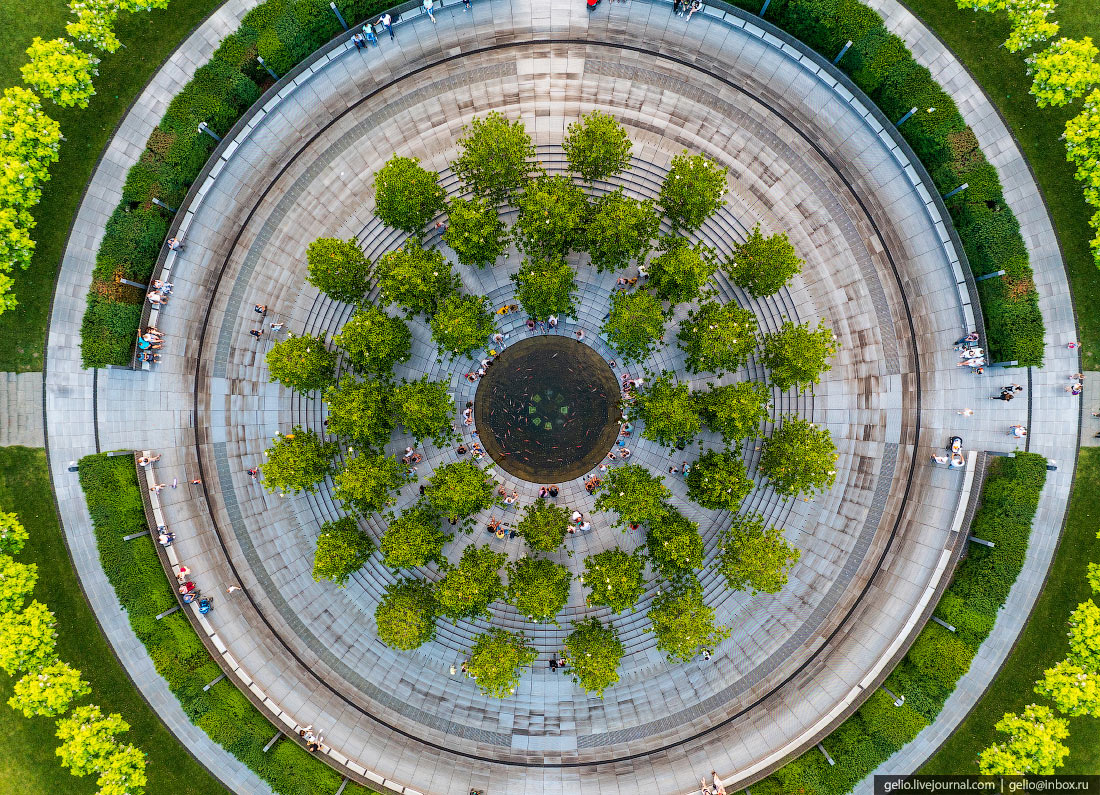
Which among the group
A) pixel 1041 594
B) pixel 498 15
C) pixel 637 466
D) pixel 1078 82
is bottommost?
pixel 1041 594

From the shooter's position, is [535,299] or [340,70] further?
[340,70]

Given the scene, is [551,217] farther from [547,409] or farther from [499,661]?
[499,661]

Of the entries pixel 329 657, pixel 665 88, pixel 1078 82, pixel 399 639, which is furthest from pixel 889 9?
pixel 329 657

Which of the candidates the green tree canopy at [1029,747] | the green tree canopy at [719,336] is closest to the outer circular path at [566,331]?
the green tree canopy at [719,336]

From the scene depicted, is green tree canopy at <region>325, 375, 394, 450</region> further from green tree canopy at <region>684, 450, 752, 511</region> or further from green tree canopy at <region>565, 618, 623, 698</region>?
green tree canopy at <region>684, 450, 752, 511</region>

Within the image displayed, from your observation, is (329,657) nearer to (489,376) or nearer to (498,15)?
(489,376)

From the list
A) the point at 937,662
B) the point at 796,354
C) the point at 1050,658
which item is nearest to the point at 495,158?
the point at 796,354

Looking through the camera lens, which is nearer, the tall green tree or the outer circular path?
the tall green tree

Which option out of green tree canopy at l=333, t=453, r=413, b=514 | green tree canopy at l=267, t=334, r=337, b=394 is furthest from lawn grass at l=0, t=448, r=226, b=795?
green tree canopy at l=267, t=334, r=337, b=394
